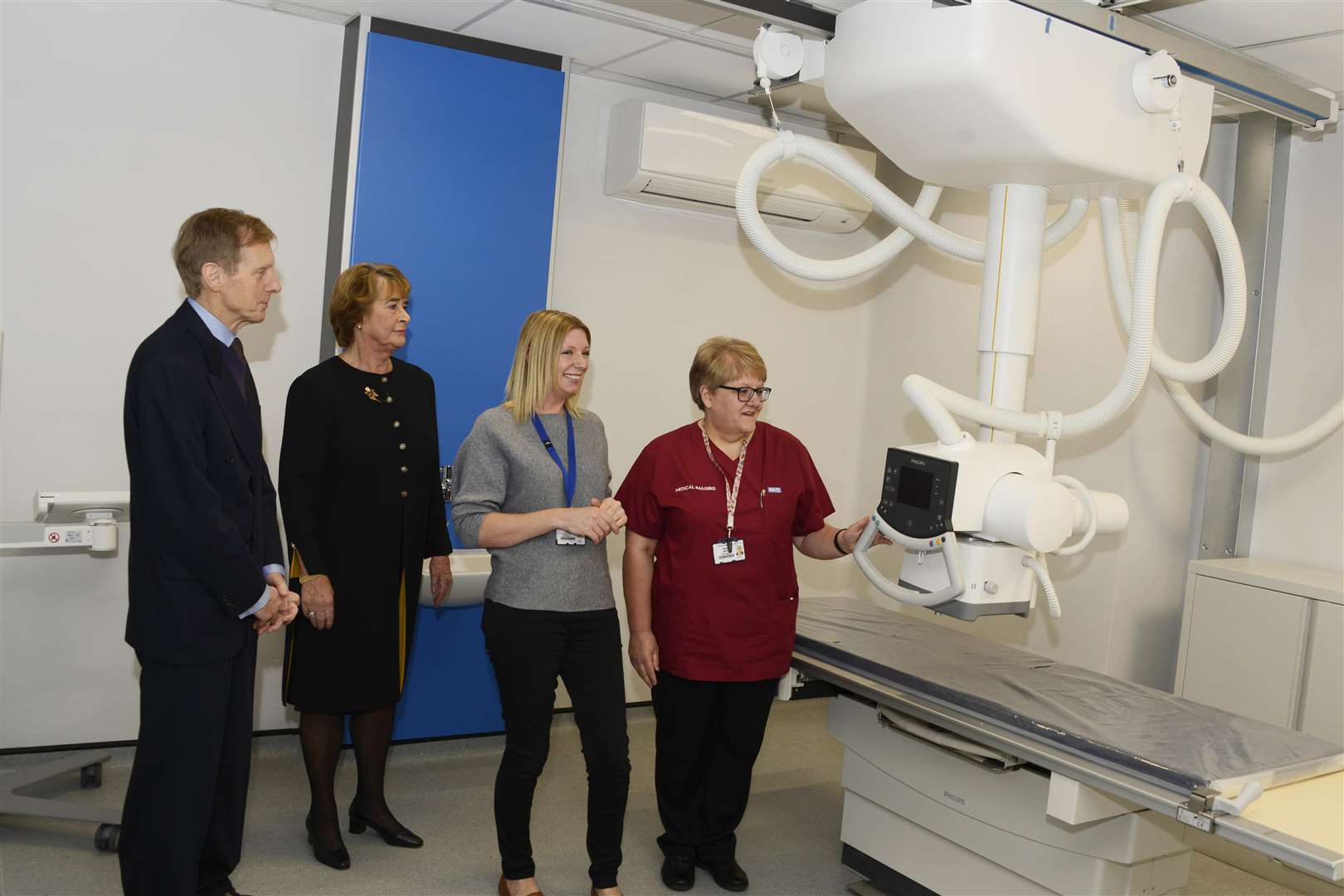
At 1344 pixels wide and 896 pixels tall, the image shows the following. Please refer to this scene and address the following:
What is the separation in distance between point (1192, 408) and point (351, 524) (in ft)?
7.71

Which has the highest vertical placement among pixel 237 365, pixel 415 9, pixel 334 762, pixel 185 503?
pixel 415 9

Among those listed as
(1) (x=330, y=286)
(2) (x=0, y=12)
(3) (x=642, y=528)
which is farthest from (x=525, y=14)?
(3) (x=642, y=528)

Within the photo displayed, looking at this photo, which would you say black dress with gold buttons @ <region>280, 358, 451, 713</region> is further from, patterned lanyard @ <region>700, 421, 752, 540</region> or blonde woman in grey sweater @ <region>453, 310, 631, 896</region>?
patterned lanyard @ <region>700, 421, 752, 540</region>

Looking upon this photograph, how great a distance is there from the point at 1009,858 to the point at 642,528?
1.20 metres

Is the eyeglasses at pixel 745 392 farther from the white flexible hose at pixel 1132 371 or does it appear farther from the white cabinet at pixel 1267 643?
the white cabinet at pixel 1267 643

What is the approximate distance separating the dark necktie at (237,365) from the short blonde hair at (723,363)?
1.12 meters

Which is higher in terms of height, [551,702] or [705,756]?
[551,702]

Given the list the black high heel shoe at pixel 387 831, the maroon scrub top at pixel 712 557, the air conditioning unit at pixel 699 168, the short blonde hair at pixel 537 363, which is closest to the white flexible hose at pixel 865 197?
the short blonde hair at pixel 537 363

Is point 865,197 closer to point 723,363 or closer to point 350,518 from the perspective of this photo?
point 723,363

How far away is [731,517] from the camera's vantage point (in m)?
2.96

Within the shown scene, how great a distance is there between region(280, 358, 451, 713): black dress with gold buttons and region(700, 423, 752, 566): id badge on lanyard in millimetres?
850

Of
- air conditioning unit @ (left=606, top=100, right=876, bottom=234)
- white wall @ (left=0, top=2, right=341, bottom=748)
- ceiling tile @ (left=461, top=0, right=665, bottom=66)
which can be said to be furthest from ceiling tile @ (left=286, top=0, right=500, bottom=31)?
air conditioning unit @ (left=606, top=100, right=876, bottom=234)

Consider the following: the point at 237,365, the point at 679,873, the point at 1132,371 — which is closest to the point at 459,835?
the point at 679,873

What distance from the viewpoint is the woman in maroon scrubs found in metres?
2.94
